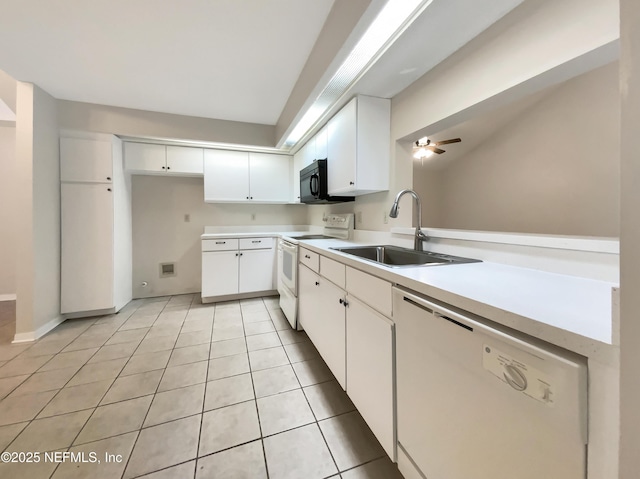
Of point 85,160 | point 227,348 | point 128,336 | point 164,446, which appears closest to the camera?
point 164,446

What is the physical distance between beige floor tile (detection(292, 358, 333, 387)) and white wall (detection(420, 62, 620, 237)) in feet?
9.94

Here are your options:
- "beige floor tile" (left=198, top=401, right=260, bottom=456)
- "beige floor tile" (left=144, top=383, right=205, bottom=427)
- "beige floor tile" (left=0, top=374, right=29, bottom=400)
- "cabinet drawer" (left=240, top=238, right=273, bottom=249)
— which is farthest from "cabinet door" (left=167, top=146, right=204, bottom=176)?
"beige floor tile" (left=198, top=401, right=260, bottom=456)

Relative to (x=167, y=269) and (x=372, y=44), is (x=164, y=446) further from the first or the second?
(x=167, y=269)

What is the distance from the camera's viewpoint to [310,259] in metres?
2.06

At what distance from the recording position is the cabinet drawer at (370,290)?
1.10m

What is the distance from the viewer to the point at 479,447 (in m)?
0.69

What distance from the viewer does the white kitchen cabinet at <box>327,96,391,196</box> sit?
200cm

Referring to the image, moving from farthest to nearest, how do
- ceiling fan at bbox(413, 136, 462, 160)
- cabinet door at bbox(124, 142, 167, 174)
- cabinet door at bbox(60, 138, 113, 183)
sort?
ceiling fan at bbox(413, 136, 462, 160) < cabinet door at bbox(124, 142, 167, 174) < cabinet door at bbox(60, 138, 113, 183)

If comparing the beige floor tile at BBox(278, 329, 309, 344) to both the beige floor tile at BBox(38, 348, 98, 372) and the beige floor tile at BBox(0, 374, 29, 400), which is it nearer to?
the beige floor tile at BBox(38, 348, 98, 372)

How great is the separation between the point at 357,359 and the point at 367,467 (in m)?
0.46

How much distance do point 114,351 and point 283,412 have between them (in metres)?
1.71

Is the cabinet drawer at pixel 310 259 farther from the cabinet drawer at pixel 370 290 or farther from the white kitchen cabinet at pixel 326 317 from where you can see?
the cabinet drawer at pixel 370 290

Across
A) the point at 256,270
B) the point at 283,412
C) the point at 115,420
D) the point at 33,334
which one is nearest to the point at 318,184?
the point at 256,270

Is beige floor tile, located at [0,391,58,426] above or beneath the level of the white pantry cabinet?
beneath
